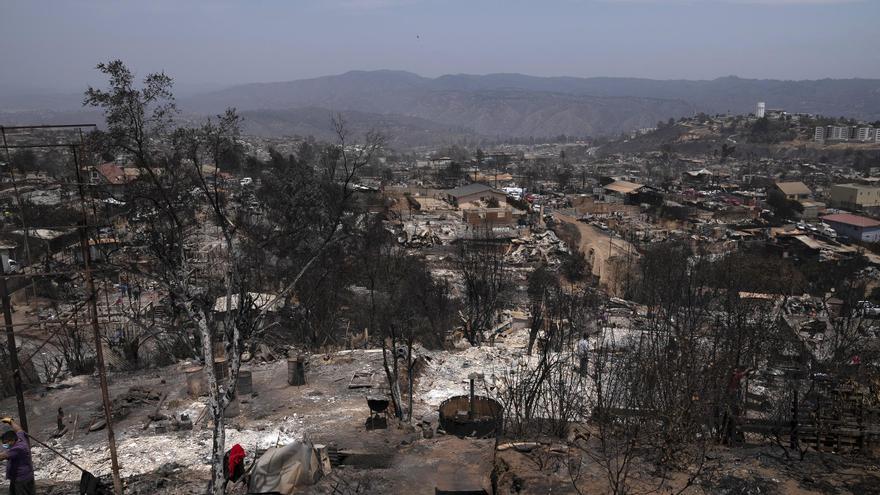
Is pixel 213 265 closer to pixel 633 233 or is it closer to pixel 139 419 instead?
pixel 139 419

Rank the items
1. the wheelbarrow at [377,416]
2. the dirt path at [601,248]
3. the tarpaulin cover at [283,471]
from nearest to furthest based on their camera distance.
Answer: the tarpaulin cover at [283,471]
the wheelbarrow at [377,416]
the dirt path at [601,248]

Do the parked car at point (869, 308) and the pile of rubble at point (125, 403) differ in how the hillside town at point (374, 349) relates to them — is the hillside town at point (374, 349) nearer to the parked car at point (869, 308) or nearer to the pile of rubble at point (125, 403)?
the pile of rubble at point (125, 403)

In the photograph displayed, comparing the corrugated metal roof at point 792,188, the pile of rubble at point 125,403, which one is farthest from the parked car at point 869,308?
the corrugated metal roof at point 792,188

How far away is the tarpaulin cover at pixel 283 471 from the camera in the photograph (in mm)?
7273

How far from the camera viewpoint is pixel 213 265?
1869 cm

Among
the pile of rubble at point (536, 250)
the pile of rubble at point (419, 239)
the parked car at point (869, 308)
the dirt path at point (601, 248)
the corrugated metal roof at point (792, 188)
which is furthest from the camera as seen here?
the corrugated metal roof at point (792, 188)

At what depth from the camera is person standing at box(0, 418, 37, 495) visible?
638 cm

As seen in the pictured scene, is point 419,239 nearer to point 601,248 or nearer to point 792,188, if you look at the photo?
point 601,248

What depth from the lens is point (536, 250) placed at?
29.9m

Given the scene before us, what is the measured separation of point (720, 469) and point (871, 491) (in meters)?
1.51

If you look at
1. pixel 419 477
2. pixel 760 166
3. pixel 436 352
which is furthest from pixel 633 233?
pixel 760 166

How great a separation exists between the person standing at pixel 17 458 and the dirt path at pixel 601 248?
23.3 m

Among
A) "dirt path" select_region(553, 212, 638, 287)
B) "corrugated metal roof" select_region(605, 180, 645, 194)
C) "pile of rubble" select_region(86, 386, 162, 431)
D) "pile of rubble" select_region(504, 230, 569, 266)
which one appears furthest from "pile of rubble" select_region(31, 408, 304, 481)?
"corrugated metal roof" select_region(605, 180, 645, 194)

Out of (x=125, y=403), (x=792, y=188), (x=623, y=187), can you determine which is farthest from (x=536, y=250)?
(x=792, y=188)
